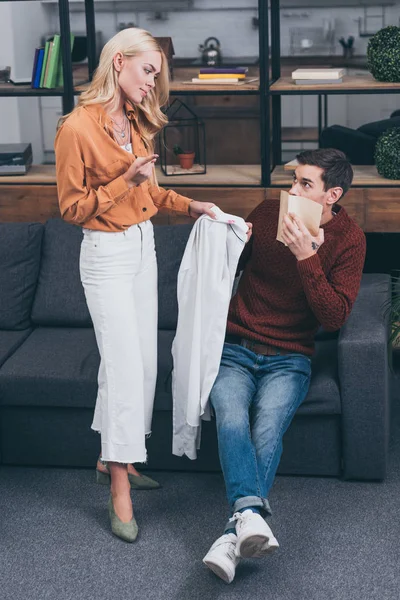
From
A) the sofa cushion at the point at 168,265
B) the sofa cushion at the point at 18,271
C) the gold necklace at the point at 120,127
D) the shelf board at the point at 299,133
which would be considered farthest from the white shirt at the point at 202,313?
the shelf board at the point at 299,133

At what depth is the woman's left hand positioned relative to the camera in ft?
9.25

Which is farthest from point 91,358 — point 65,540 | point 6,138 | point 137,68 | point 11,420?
point 6,138

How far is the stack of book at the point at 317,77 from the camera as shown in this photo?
3562 mm

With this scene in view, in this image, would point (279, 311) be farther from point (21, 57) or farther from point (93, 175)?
point (21, 57)

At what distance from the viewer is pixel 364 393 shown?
2.88 m

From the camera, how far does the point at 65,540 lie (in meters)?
2.72

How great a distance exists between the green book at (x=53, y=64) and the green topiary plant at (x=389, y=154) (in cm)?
134

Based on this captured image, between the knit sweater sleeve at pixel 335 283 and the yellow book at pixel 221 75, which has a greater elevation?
the yellow book at pixel 221 75

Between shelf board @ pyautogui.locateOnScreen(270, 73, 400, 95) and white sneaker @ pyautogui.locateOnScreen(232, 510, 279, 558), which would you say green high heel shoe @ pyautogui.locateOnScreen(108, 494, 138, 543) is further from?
shelf board @ pyautogui.locateOnScreen(270, 73, 400, 95)

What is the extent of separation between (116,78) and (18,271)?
3.75 ft

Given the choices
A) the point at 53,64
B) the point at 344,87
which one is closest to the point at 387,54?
the point at 344,87

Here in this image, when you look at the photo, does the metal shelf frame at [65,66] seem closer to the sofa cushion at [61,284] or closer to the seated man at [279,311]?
the sofa cushion at [61,284]

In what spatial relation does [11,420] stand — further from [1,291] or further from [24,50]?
[24,50]

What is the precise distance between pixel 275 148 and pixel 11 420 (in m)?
1.73
